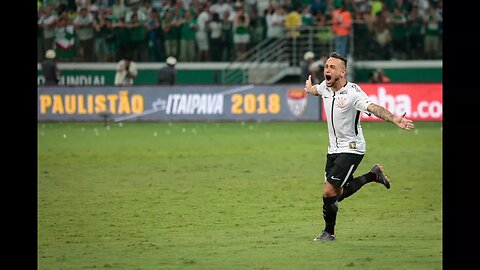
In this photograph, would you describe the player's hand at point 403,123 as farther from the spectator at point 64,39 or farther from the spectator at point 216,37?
the spectator at point 64,39

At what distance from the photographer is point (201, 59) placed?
3959 cm

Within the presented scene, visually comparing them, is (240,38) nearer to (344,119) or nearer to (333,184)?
(344,119)

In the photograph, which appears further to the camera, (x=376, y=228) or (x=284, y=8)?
(x=284, y=8)

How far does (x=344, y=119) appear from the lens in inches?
484

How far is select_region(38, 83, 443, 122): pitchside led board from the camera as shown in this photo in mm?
33094

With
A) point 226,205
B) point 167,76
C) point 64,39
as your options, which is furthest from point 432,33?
point 226,205

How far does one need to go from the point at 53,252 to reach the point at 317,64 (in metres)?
24.8

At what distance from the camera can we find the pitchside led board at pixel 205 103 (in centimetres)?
3309

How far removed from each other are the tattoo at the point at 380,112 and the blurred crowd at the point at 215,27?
2483 cm

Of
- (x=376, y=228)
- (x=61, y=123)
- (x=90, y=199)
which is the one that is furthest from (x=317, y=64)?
(x=376, y=228)

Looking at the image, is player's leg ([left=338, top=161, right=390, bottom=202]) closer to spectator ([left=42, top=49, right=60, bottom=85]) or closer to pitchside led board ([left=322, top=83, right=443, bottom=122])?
pitchside led board ([left=322, top=83, right=443, bottom=122])

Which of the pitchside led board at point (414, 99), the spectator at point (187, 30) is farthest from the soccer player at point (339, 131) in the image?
the spectator at point (187, 30)
